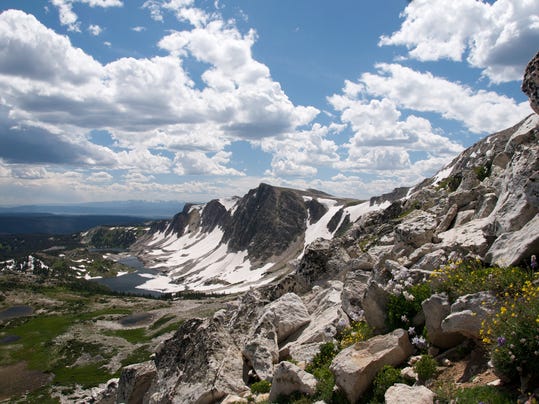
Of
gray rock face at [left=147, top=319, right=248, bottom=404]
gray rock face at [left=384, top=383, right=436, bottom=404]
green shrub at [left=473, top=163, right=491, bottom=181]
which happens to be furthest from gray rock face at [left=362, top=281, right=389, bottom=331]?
green shrub at [left=473, top=163, right=491, bottom=181]

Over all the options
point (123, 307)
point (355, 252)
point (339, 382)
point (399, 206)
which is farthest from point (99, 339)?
point (339, 382)

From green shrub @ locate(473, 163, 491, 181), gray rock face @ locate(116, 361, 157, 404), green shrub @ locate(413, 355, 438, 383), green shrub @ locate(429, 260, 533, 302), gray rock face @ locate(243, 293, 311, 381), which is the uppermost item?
green shrub @ locate(473, 163, 491, 181)

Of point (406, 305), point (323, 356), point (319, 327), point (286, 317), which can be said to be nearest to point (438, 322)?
point (406, 305)

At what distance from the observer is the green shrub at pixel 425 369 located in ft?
31.0

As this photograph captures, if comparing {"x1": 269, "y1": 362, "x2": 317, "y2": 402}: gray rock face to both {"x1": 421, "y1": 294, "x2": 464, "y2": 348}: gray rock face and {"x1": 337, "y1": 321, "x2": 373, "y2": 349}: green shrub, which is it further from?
{"x1": 421, "y1": 294, "x2": 464, "y2": 348}: gray rock face

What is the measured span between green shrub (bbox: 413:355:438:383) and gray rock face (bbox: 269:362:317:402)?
3467mm

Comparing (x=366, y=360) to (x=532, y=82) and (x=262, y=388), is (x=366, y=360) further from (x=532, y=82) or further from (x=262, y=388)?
(x=532, y=82)

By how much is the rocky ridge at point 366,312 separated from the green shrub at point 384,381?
1.27ft

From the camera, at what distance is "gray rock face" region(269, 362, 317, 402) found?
11914 millimetres

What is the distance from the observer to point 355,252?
3219 centimetres

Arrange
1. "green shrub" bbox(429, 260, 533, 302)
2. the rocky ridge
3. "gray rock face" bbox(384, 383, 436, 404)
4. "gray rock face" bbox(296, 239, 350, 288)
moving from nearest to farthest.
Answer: "gray rock face" bbox(384, 383, 436, 404)
"green shrub" bbox(429, 260, 533, 302)
the rocky ridge
"gray rock face" bbox(296, 239, 350, 288)

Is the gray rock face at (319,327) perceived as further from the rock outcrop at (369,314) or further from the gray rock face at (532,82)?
the gray rock face at (532,82)

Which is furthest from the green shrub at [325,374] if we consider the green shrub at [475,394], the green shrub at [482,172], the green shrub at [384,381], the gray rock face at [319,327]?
the green shrub at [482,172]

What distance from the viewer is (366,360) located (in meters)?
10.6
